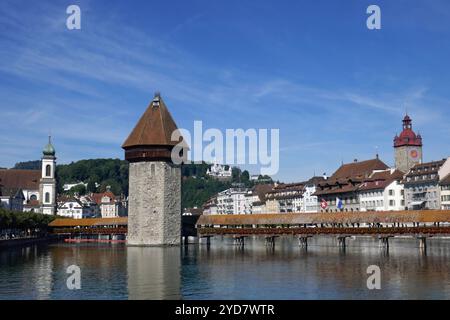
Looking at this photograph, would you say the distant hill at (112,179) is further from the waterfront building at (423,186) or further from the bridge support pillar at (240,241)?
the bridge support pillar at (240,241)

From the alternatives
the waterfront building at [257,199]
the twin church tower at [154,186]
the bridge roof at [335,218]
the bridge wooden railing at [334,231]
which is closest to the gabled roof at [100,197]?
the waterfront building at [257,199]

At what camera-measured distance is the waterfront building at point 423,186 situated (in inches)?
2493

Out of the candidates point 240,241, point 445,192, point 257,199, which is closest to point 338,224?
point 240,241

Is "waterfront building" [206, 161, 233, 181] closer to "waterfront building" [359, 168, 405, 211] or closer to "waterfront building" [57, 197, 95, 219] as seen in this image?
"waterfront building" [57, 197, 95, 219]

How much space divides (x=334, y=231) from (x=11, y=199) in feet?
144

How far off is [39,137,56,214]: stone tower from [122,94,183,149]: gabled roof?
3631cm

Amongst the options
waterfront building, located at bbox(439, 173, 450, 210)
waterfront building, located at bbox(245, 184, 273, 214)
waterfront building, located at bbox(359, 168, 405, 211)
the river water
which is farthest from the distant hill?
the river water

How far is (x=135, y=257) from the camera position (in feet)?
118

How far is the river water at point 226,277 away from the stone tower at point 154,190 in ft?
28.3

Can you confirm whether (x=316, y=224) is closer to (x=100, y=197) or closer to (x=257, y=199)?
(x=257, y=199)

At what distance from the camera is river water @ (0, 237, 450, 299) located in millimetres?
20344

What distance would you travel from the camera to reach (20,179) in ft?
282

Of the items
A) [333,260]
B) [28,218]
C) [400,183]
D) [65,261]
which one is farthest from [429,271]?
[400,183]
